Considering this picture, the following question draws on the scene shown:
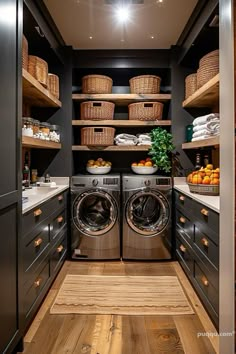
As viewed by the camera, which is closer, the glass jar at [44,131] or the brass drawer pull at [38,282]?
the brass drawer pull at [38,282]

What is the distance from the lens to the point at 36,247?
228cm

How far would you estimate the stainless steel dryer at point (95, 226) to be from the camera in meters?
3.54

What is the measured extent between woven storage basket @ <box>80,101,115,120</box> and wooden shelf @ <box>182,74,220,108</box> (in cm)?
95

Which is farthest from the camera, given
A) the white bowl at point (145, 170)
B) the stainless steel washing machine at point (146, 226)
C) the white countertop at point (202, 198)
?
the white bowl at point (145, 170)

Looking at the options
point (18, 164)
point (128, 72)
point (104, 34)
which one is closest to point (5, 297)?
point (18, 164)

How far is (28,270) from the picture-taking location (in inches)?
81.3

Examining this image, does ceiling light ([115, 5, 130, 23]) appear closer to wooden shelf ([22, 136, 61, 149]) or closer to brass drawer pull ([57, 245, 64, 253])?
wooden shelf ([22, 136, 61, 149])

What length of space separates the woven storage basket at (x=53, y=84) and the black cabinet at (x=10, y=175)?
157cm

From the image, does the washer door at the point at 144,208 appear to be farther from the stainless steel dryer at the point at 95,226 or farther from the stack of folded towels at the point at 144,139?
the stack of folded towels at the point at 144,139

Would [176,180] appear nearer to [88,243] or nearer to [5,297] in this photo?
[88,243]

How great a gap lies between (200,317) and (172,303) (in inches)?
11.4

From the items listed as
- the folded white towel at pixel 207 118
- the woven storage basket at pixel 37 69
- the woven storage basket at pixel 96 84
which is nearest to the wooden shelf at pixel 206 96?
the folded white towel at pixel 207 118

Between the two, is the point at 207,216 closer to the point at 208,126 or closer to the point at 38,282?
the point at 208,126

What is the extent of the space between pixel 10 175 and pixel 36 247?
2.67 feet
